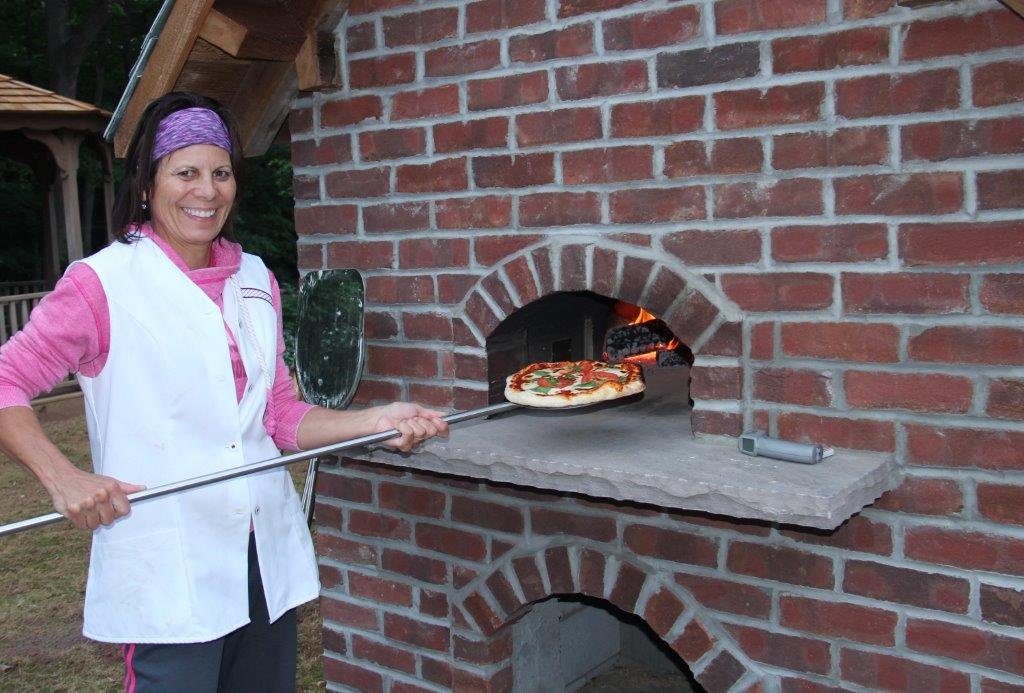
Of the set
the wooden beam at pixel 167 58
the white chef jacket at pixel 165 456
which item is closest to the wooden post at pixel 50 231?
the wooden beam at pixel 167 58

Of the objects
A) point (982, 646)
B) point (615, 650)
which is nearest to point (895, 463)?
point (982, 646)

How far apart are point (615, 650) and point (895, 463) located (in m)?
2.29

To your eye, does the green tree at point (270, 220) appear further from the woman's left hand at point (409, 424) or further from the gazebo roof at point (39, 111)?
the woman's left hand at point (409, 424)

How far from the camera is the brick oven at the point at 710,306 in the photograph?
85.6 inches

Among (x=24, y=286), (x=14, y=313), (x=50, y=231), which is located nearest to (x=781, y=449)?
(x=14, y=313)

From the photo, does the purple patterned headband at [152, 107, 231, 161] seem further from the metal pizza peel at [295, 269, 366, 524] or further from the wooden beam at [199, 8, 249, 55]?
the metal pizza peel at [295, 269, 366, 524]

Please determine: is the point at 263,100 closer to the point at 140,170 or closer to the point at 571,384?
the point at 140,170

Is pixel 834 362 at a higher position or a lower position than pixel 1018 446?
higher

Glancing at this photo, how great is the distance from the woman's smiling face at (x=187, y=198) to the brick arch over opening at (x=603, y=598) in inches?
52.2

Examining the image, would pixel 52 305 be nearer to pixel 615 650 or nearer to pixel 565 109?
pixel 565 109

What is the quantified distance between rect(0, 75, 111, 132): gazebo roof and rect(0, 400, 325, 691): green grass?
6.08 meters

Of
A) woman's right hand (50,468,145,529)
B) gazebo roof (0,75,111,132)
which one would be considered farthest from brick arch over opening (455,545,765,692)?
gazebo roof (0,75,111,132)

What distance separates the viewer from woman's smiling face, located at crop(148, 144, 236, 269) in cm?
240

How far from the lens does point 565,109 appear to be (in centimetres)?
269
